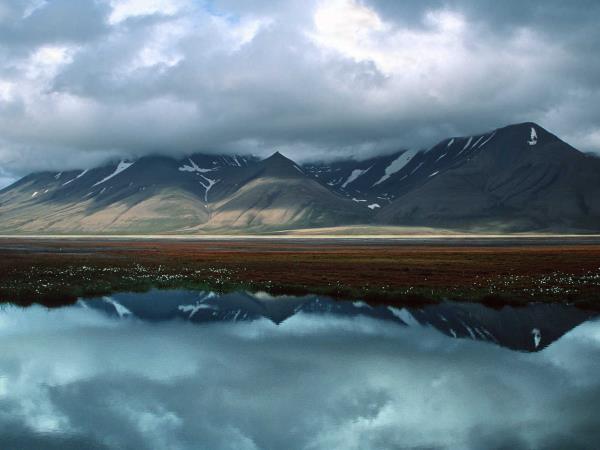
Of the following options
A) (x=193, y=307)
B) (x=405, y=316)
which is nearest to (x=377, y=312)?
(x=405, y=316)

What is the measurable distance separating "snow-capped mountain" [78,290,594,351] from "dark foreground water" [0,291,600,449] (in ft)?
0.82

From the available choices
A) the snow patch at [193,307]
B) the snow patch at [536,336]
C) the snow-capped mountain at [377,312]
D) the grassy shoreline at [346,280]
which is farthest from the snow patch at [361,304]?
the snow patch at [536,336]

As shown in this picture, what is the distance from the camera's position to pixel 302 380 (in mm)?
22781

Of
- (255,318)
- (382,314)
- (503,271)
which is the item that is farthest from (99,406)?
(503,271)

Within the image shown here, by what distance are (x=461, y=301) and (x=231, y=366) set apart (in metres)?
24.3

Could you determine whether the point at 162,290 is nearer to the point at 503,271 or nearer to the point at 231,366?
the point at 231,366

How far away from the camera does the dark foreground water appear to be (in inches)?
685

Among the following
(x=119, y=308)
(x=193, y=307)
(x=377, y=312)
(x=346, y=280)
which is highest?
(x=346, y=280)

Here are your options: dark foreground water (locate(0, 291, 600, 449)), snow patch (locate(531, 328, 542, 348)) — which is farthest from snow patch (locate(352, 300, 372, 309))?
snow patch (locate(531, 328, 542, 348))

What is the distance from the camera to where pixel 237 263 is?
78.8 meters

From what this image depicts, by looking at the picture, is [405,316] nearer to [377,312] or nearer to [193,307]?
[377,312]

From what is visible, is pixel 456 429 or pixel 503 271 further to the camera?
pixel 503 271

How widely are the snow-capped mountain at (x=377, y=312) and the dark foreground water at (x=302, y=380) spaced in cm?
25

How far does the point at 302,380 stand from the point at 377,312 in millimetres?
16704
